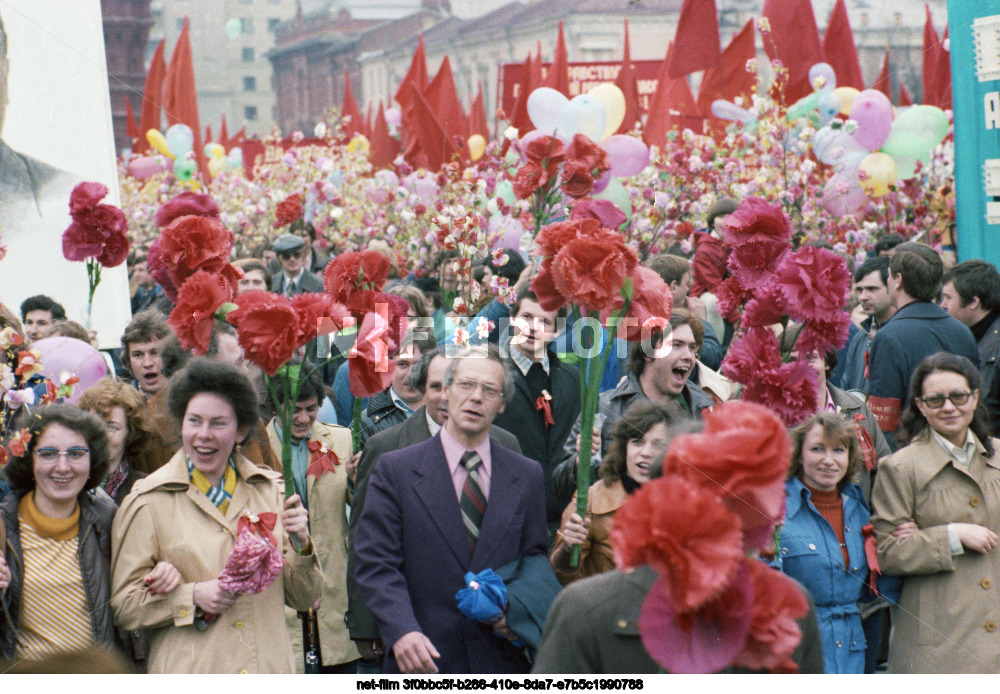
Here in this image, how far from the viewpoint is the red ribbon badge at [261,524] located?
10.1ft

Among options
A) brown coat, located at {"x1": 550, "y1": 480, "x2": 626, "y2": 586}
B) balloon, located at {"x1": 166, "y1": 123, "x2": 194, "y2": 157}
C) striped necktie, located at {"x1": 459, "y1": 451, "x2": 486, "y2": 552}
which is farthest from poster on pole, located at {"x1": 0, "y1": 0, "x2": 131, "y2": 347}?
balloon, located at {"x1": 166, "y1": 123, "x2": 194, "y2": 157}

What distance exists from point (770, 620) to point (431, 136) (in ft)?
41.7

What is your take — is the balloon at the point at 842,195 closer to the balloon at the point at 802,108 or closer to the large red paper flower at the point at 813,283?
the balloon at the point at 802,108

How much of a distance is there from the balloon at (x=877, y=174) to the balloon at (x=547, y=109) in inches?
137

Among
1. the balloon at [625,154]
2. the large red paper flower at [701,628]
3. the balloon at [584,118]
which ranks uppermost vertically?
the balloon at [584,118]

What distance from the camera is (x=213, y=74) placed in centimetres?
2444

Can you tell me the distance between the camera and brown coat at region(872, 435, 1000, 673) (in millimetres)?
3809

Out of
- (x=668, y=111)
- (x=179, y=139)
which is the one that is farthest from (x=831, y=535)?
(x=179, y=139)

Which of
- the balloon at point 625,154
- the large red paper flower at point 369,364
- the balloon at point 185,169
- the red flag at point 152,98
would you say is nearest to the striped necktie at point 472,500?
the large red paper flower at point 369,364

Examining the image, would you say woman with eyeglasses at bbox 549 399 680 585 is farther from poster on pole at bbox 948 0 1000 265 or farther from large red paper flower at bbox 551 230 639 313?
poster on pole at bbox 948 0 1000 265

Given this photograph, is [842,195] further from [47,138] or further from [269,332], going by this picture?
[269,332]

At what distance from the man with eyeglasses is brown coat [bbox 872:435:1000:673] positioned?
4.43 ft

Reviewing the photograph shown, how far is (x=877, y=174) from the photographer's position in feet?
33.4

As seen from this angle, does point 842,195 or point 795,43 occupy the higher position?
point 795,43
